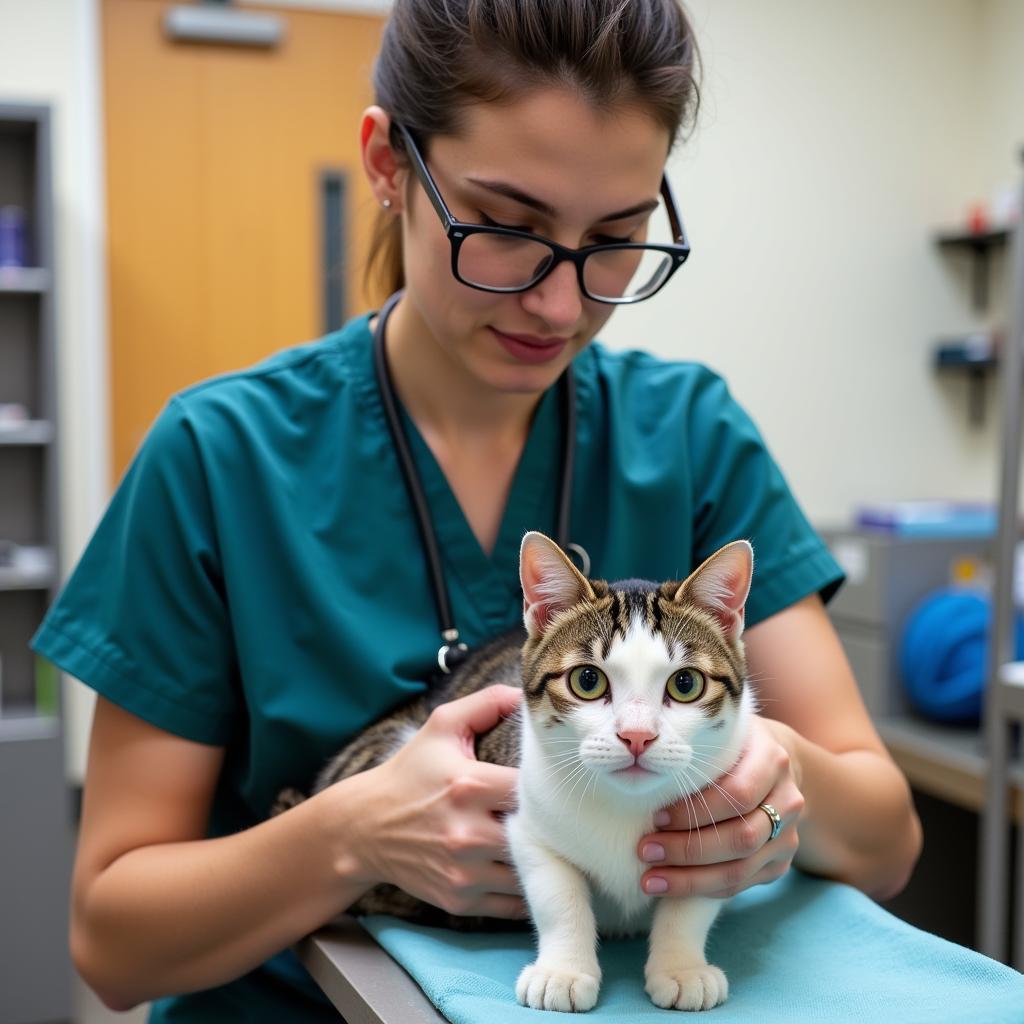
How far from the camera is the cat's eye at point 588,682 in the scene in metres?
0.74

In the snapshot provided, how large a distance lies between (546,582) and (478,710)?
119 millimetres

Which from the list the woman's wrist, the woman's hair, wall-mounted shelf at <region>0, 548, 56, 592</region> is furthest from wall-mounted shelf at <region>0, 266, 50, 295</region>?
the woman's wrist

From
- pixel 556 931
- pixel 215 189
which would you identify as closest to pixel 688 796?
pixel 556 931

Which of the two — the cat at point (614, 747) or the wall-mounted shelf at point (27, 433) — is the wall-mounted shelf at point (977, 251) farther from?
the cat at point (614, 747)

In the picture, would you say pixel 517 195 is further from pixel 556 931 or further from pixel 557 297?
pixel 556 931

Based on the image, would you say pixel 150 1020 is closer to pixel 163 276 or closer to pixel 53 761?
pixel 53 761

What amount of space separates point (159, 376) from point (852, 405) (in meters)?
2.23

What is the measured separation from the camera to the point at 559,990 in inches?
27.2

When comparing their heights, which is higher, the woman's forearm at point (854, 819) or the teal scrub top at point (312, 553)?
the teal scrub top at point (312, 553)

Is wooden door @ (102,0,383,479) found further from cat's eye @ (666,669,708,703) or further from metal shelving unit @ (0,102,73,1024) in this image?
cat's eye @ (666,669,708,703)

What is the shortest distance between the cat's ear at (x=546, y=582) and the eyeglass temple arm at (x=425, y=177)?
28cm

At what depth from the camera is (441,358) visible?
1.10 meters

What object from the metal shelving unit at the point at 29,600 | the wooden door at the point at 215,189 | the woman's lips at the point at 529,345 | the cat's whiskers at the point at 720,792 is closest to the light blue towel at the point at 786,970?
the cat's whiskers at the point at 720,792

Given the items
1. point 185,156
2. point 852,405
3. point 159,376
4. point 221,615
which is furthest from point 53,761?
point 852,405
